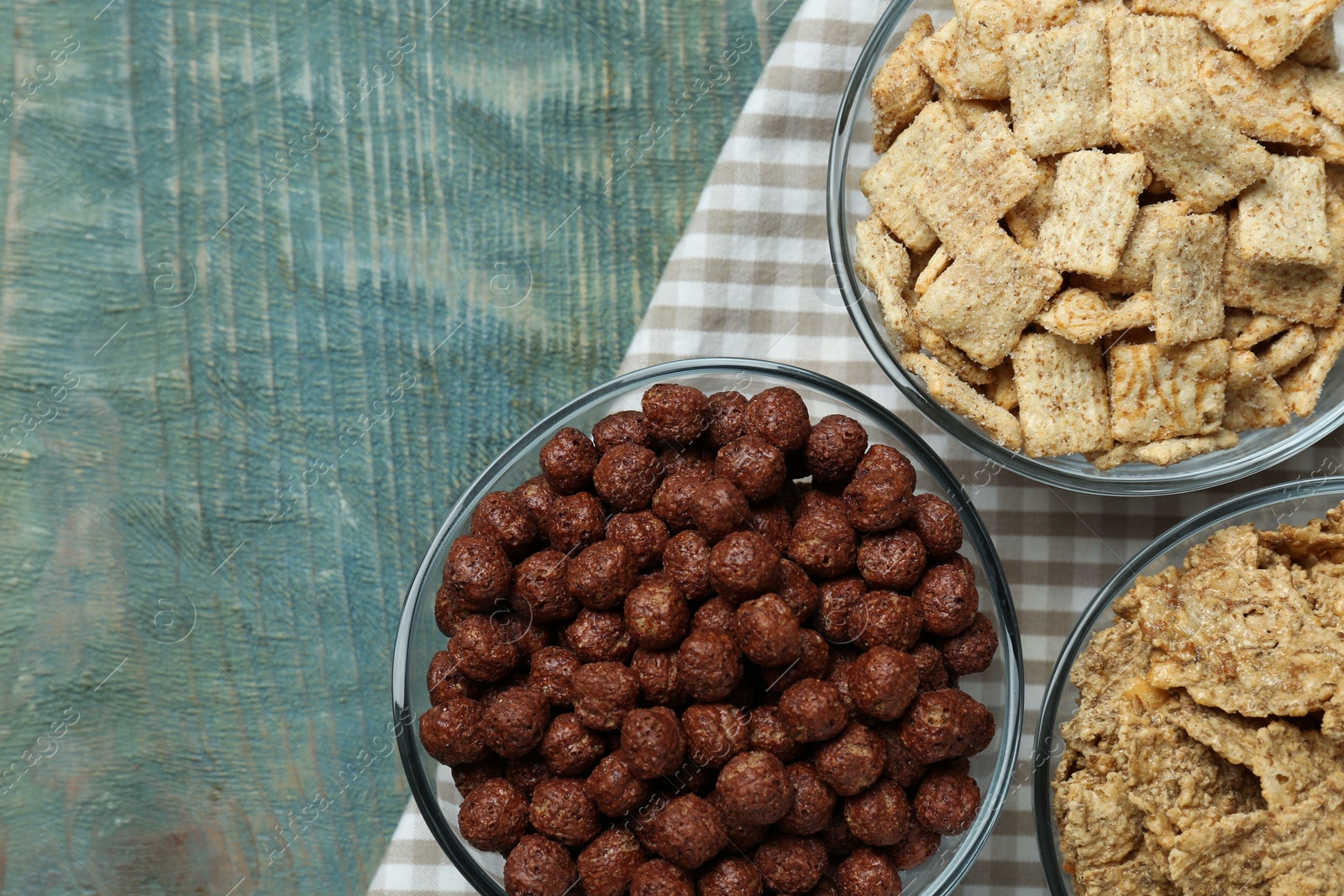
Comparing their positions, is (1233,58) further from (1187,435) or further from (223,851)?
(223,851)

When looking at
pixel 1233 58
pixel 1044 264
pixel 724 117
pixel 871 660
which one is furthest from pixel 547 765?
pixel 1233 58

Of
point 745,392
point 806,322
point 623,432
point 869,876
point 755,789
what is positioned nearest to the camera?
point 755,789

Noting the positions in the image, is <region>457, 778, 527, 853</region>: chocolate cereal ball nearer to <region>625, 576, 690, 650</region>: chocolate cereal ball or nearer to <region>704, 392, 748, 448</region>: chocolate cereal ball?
<region>625, 576, 690, 650</region>: chocolate cereal ball

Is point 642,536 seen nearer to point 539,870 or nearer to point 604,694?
point 604,694

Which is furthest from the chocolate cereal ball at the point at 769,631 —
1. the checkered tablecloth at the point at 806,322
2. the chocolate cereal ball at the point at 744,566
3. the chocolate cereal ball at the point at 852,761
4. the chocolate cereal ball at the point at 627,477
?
the checkered tablecloth at the point at 806,322

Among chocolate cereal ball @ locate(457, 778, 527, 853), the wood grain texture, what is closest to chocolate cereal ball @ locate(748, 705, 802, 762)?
chocolate cereal ball @ locate(457, 778, 527, 853)

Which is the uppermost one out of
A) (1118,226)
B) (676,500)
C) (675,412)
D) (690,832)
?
(1118,226)

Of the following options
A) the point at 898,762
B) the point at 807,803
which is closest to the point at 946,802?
the point at 898,762
